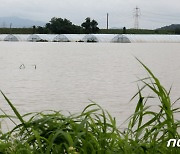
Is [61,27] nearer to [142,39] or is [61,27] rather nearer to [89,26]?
[89,26]

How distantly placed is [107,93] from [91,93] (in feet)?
0.96

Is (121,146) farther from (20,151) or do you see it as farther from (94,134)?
(20,151)

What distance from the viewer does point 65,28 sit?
5031 centimetres

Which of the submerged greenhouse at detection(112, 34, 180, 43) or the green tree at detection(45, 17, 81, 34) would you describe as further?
the green tree at detection(45, 17, 81, 34)

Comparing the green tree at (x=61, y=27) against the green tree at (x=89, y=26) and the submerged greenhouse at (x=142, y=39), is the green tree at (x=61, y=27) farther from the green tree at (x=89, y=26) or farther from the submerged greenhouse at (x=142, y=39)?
the submerged greenhouse at (x=142, y=39)

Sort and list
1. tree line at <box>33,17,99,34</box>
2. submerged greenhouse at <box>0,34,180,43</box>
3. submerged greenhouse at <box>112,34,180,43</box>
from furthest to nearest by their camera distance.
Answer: tree line at <box>33,17,99,34</box>, submerged greenhouse at <box>0,34,180,43</box>, submerged greenhouse at <box>112,34,180,43</box>

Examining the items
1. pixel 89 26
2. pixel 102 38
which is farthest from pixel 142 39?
pixel 89 26

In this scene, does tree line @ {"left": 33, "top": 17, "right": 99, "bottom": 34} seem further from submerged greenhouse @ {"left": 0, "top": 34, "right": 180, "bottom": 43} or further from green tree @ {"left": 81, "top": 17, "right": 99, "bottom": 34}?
submerged greenhouse @ {"left": 0, "top": 34, "right": 180, "bottom": 43}

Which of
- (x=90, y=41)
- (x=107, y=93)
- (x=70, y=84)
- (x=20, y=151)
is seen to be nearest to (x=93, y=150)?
(x=20, y=151)

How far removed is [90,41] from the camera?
1647 inches

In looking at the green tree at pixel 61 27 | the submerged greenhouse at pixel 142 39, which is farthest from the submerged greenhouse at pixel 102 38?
the green tree at pixel 61 27

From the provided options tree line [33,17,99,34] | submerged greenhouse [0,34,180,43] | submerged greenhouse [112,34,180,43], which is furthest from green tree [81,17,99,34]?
submerged greenhouse [112,34,180,43]

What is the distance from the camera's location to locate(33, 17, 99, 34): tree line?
165ft

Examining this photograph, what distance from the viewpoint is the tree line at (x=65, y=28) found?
5031 centimetres
